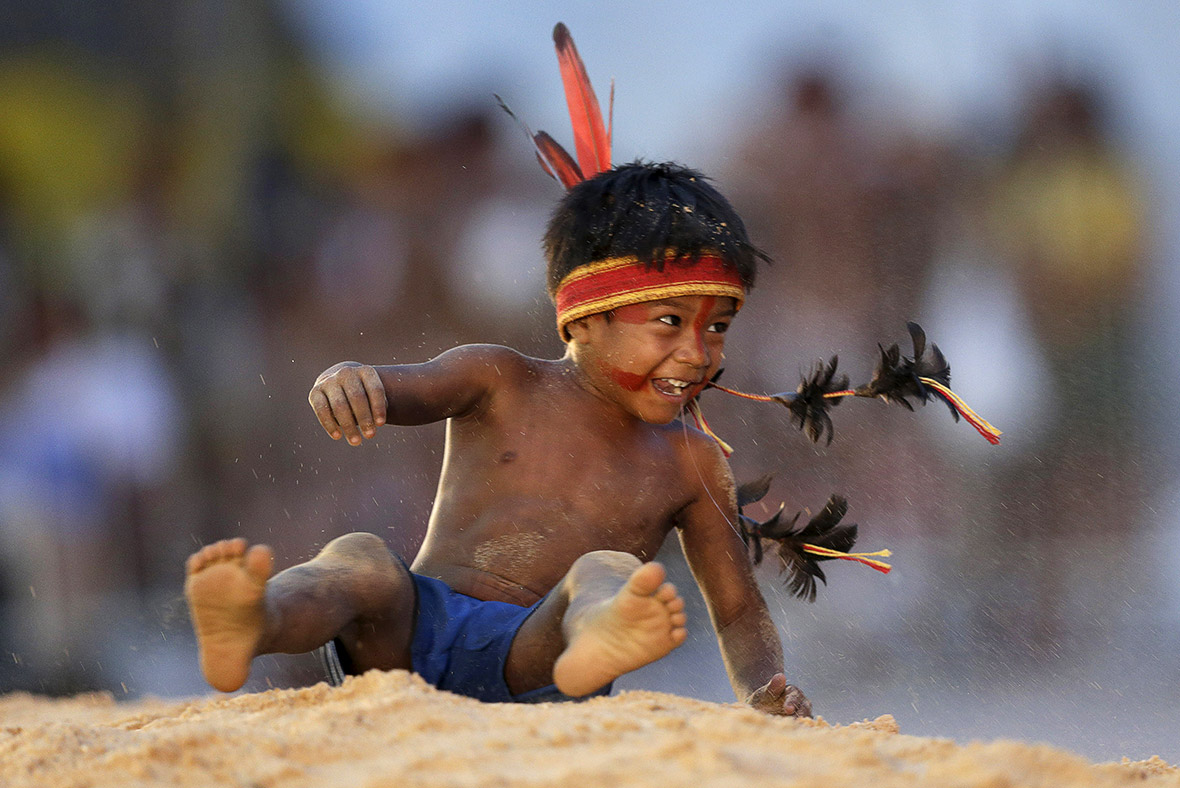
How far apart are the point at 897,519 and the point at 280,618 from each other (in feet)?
7.96

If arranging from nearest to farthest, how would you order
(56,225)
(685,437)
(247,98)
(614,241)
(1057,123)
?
(614,241)
(685,437)
(1057,123)
(56,225)
(247,98)

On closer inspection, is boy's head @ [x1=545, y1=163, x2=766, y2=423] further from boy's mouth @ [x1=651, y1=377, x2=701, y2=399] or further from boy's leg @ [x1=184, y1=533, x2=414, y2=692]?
boy's leg @ [x1=184, y1=533, x2=414, y2=692]

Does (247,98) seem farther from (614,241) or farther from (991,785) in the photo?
(991,785)

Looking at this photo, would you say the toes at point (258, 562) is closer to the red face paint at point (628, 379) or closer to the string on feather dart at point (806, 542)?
the red face paint at point (628, 379)

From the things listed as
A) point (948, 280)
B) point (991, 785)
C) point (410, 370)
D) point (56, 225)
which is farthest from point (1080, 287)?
point (56, 225)

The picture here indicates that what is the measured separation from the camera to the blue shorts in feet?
6.33

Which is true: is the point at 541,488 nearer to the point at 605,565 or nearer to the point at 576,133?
the point at 605,565

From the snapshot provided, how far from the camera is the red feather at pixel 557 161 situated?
260 cm

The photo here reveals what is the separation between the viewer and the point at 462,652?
1.94 meters

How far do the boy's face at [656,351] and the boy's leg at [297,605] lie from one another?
570 mm

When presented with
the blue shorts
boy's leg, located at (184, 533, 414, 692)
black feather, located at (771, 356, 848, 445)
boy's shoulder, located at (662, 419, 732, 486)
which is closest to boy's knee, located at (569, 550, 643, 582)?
the blue shorts

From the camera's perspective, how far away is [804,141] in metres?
3.81

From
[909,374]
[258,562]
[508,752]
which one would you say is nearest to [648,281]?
[909,374]

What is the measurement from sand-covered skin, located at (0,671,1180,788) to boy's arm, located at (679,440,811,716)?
0.74 meters
